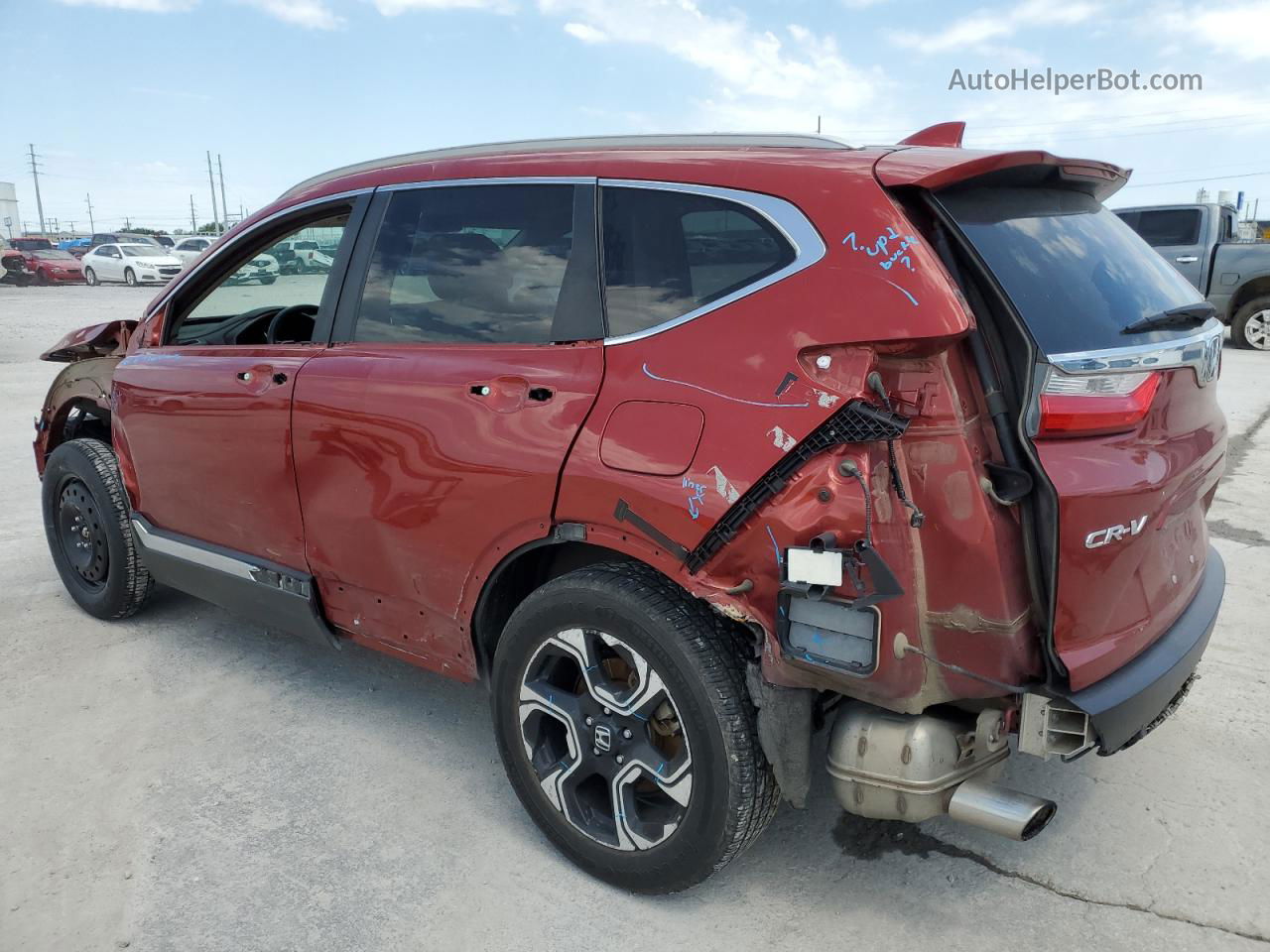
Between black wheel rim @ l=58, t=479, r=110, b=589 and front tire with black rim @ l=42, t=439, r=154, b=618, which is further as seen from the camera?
black wheel rim @ l=58, t=479, r=110, b=589

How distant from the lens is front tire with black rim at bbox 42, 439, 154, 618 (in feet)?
14.0

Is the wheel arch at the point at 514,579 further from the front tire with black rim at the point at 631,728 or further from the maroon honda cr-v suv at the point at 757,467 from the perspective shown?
the front tire with black rim at the point at 631,728

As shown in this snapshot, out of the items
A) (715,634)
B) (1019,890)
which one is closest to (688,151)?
(715,634)

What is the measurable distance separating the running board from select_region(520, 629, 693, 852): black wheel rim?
104 cm

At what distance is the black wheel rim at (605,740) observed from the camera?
8.11ft

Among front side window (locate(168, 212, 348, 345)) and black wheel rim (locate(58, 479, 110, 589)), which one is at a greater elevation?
front side window (locate(168, 212, 348, 345))

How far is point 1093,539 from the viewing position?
83.3 inches

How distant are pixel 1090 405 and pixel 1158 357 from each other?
31 cm

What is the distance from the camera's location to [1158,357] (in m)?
2.29

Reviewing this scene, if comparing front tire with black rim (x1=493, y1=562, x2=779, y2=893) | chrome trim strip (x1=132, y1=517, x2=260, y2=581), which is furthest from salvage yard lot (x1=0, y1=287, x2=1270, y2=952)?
chrome trim strip (x1=132, y1=517, x2=260, y2=581)

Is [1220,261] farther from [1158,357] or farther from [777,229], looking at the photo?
[777,229]

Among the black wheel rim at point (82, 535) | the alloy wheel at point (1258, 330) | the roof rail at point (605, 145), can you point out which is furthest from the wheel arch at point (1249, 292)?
the black wheel rim at point (82, 535)

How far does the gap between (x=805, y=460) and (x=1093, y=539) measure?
64cm

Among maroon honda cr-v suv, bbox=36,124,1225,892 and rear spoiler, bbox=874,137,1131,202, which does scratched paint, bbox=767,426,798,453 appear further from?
rear spoiler, bbox=874,137,1131,202
